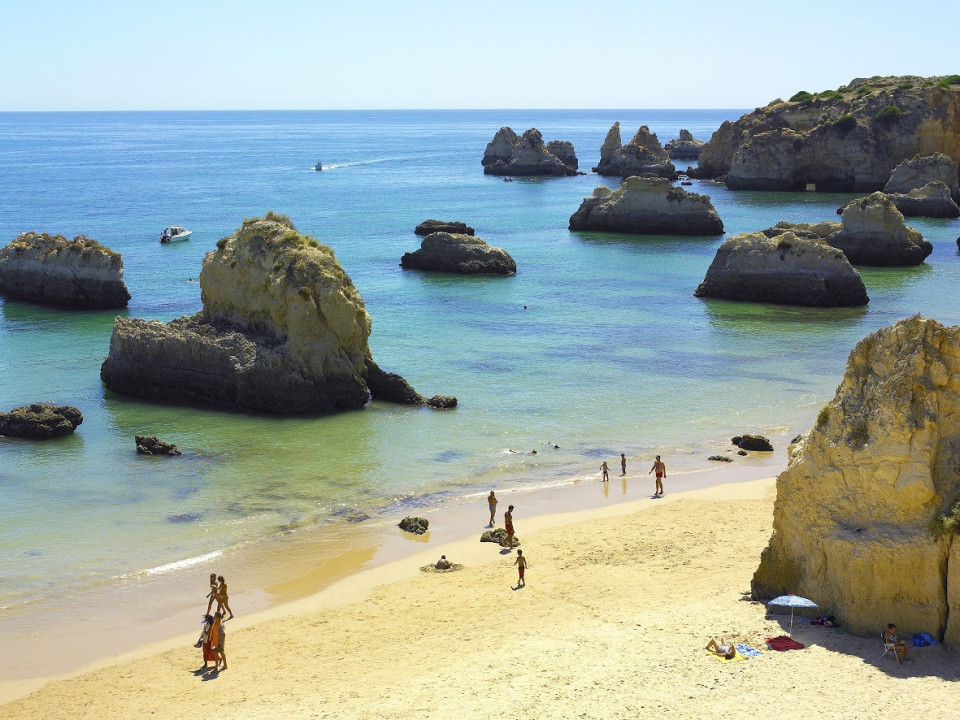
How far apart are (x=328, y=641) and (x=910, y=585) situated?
993 cm

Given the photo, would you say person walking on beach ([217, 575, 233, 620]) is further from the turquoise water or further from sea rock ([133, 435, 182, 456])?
sea rock ([133, 435, 182, 456])

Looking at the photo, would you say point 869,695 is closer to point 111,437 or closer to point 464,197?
point 111,437

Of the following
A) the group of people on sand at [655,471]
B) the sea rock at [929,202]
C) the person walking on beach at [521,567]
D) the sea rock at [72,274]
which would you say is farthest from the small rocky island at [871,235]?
the person walking on beach at [521,567]

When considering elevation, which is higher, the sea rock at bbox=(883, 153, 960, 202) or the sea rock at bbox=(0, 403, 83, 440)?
the sea rock at bbox=(883, 153, 960, 202)

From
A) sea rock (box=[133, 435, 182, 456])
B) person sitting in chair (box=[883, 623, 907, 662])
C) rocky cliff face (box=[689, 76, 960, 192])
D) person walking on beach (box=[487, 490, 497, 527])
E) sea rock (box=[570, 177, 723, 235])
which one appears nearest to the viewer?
person sitting in chair (box=[883, 623, 907, 662])

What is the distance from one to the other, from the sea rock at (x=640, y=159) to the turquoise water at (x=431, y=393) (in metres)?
42.6

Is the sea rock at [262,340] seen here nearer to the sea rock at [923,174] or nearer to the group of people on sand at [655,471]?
the group of people on sand at [655,471]

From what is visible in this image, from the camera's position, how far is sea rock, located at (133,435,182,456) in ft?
100

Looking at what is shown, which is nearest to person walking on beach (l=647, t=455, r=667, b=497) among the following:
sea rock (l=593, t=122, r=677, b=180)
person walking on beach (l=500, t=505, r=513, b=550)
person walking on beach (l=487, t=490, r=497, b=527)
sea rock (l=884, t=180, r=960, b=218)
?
person walking on beach (l=487, t=490, r=497, b=527)

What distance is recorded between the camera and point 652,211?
8025 centimetres

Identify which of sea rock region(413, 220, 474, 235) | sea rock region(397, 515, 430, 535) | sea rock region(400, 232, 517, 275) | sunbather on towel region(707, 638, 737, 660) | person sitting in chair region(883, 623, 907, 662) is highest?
sea rock region(413, 220, 474, 235)

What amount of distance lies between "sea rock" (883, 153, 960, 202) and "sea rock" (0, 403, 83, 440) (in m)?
77.7

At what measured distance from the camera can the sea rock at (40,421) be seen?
105 ft

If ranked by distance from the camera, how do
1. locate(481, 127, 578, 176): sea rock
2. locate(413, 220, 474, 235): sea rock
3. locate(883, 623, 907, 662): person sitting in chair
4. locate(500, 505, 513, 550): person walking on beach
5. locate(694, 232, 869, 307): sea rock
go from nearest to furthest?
locate(883, 623, 907, 662): person sitting in chair, locate(500, 505, 513, 550): person walking on beach, locate(694, 232, 869, 307): sea rock, locate(413, 220, 474, 235): sea rock, locate(481, 127, 578, 176): sea rock
